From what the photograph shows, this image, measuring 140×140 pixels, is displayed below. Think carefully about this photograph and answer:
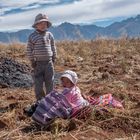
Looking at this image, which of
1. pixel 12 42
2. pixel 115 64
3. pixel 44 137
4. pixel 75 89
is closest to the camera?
pixel 44 137

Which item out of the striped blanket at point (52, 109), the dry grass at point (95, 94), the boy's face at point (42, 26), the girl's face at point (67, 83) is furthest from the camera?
the boy's face at point (42, 26)

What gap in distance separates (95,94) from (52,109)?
196cm

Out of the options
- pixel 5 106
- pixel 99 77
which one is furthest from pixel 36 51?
pixel 99 77

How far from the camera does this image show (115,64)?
13.5 m

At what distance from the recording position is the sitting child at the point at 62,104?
23.3 ft

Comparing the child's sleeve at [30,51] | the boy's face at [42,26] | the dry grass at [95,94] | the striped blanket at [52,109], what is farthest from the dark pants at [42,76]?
the striped blanket at [52,109]

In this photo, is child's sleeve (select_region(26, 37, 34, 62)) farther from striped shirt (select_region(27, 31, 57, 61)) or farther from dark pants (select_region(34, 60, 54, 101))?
dark pants (select_region(34, 60, 54, 101))

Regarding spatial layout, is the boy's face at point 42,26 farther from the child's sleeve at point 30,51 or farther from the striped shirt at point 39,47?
the child's sleeve at point 30,51

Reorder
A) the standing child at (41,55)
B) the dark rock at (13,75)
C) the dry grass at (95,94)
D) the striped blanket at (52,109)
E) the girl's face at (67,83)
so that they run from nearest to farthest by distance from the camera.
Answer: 1. the dry grass at (95,94)
2. the striped blanket at (52,109)
3. the girl's face at (67,83)
4. the standing child at (41,55)
5. the dark rock at (13,75)

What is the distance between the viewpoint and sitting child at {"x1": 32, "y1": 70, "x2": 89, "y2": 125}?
7.10m

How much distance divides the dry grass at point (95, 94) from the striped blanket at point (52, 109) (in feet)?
0.53

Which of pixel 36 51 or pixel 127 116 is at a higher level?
pixel 36 51

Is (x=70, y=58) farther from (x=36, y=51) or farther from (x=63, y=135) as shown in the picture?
(x=63, y=135)

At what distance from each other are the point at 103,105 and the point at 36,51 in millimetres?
1482
